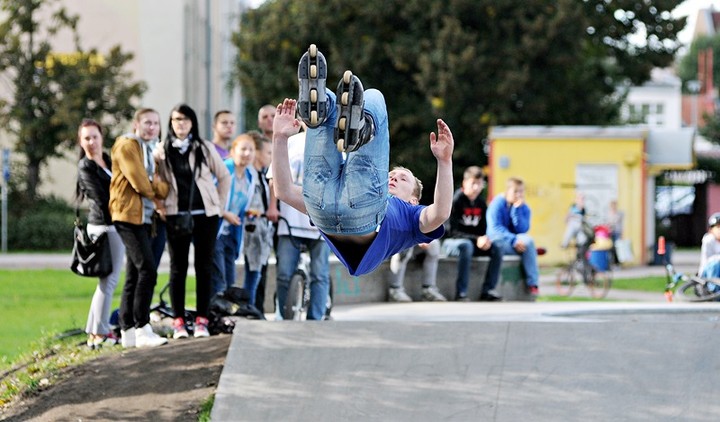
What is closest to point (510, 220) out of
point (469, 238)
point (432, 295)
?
point (469, 238)

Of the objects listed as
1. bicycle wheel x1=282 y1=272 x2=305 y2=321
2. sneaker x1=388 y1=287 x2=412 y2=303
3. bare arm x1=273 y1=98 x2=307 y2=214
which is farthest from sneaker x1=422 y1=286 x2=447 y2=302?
bare arm x1=273 y1=98 x2=307 y2=214

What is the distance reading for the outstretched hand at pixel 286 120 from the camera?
23.8ft

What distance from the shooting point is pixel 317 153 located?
7496 millimetres

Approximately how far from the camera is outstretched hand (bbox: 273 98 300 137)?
285 inches

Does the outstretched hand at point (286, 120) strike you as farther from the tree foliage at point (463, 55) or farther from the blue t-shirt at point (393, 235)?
the tree foliage at point (463, 55)

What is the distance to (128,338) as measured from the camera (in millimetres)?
10977

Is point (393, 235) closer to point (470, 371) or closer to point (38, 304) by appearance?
point (470, 371)

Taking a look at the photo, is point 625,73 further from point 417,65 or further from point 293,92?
point 293,92

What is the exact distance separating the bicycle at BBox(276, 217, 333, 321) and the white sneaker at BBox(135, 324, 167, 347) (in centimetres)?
132

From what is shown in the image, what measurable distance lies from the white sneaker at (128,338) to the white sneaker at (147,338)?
0.04 meters

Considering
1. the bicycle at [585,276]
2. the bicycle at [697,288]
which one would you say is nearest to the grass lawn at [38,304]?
the bicycle at [697,288]

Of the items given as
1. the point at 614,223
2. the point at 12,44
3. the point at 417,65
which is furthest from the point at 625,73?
A: the point at 12,44

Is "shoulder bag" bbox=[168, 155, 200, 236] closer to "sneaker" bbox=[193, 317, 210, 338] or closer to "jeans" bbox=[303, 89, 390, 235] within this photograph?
"sneaker" bbox=[193, 317, 210, 338]

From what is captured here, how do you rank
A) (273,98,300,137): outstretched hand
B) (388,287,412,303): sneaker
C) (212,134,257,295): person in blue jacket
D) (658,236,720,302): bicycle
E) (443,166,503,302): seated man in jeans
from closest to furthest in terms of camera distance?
1. (273,98,300,137): outstretched hand
2. (212,134,257,295): person in blue jacket
3. (443,166,503,302): seated man in jeans
4. (388,287,412,303): sneaker
5. (658,236,720,302): bicycle
